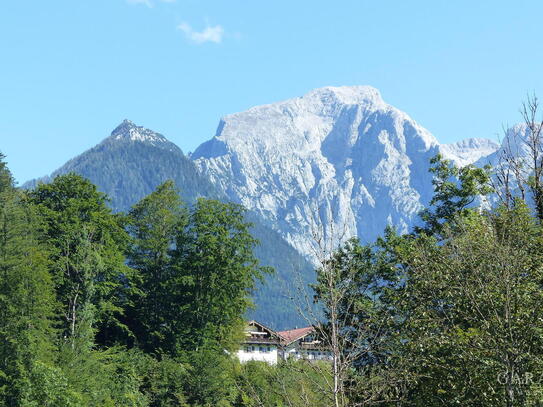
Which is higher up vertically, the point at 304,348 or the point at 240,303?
the point at 240,303

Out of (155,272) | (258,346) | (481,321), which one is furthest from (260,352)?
(481,321)

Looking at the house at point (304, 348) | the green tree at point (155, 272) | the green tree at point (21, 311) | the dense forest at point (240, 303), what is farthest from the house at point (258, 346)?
the house at point (304, 348)

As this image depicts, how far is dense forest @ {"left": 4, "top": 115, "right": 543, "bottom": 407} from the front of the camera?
46.6 feet

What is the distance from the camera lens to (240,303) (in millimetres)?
55406

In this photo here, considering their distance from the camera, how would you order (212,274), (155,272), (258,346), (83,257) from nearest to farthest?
(83,257), (212,274), (155,272), (258,346)

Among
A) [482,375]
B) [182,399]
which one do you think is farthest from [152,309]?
[482,375]

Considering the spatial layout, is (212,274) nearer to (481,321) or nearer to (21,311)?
(21,311)

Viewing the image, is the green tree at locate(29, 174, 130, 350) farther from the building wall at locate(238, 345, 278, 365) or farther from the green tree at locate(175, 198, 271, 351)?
the building wall at locate(238, 345, 278, 365)

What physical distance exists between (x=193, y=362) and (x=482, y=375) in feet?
A: 124

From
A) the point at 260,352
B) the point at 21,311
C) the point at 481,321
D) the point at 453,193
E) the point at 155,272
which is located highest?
the point at 155,272

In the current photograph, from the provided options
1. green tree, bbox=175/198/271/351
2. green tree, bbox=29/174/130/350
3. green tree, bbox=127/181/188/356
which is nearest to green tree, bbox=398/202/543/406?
green tree, bbox=29/174/130/350

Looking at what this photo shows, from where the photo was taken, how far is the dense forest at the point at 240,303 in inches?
559

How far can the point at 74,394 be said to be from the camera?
1403 inches

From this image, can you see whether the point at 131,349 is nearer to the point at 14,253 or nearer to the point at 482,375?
the point at 14,253
